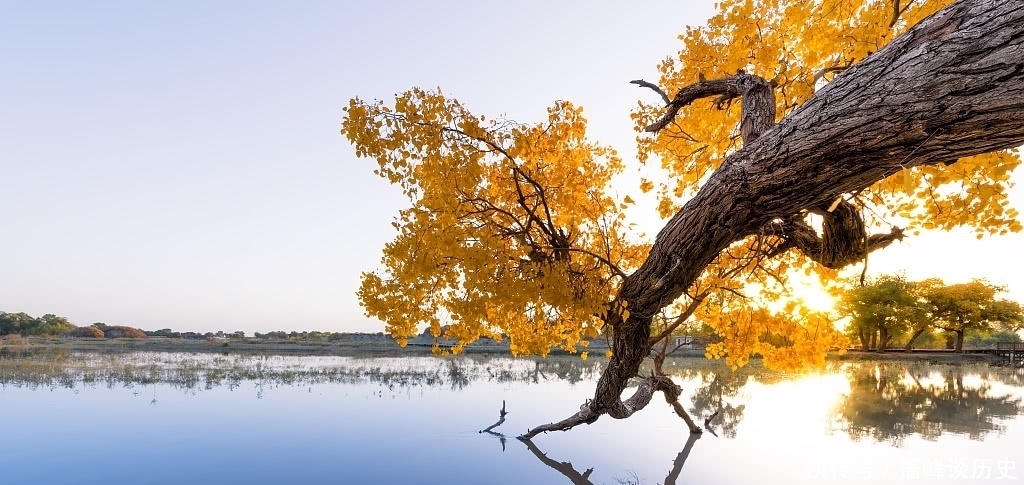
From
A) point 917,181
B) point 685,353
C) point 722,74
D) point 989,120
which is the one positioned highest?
point 722,74

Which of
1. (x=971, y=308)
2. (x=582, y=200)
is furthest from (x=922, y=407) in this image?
(x=971, y=308)

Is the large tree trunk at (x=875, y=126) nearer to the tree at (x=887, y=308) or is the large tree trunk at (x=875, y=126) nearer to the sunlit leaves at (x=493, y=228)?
the sunlit leaves at (x=493, y=228)

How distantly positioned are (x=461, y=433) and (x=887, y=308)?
42.4m

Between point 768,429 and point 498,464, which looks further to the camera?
point 768,429

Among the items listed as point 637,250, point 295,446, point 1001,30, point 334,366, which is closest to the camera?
point 1001,30

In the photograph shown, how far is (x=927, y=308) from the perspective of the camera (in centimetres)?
4075

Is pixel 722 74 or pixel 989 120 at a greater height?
pixel 722 74

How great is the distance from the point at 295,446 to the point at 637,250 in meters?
7.70

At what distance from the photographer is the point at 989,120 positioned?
214cm

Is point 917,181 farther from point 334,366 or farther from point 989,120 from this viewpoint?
point 334,366

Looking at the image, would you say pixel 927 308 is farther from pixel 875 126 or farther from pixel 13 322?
pixel 13 322

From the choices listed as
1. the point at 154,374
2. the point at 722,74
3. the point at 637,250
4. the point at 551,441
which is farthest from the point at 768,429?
the point at 154,374

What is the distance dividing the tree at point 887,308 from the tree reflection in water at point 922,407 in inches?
802

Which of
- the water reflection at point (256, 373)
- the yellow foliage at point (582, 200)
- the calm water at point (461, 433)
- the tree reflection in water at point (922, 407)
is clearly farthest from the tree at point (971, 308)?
the yellow foliage at point (582, 200)
